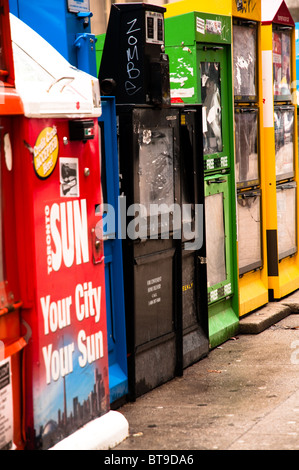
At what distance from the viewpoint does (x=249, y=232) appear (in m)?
7.91

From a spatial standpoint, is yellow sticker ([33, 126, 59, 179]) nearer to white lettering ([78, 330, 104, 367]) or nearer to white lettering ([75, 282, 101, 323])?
white lettering ([75, 282, 101, 323])

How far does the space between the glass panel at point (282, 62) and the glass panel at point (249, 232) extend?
1.25 m

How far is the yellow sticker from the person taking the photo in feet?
13.0

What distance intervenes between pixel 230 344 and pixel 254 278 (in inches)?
44.8

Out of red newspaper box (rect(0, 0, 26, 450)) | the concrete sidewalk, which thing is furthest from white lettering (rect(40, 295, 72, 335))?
the concrete sidewalk

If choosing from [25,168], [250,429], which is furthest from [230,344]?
[25,168]

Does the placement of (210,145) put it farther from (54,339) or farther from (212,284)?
(54,339)

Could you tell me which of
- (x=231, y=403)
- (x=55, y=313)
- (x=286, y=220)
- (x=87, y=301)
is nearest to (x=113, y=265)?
(x=87, y=301)

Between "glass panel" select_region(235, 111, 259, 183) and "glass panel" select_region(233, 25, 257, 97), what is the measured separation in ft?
0.73

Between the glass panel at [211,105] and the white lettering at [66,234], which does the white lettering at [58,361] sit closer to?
the white lettering at [66,234]

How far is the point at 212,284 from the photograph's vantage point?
7035 millimetres

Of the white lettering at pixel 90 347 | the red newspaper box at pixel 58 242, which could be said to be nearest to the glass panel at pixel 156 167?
the red newspaper box at pixel 58 242

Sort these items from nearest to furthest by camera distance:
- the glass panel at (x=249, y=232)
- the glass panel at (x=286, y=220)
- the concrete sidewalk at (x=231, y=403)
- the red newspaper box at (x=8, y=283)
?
the red newspaper box at (x=8, y=283)
the concrete sidewalk at (x=231, y=403)
the glass panel at (x=249, y=232)
the glass panel at (x=286, y=220)

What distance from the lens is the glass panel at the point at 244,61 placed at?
7598 millimetres
